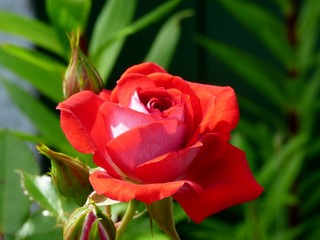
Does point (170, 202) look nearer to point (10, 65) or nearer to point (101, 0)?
point (10, 65)

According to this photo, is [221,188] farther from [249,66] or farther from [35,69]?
[249,66]

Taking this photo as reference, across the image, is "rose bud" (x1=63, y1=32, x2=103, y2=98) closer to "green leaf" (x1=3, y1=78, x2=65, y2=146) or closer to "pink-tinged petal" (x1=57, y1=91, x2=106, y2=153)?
"pink-tinged petal" (x1=57, y1=91, x2=106, y2=153)

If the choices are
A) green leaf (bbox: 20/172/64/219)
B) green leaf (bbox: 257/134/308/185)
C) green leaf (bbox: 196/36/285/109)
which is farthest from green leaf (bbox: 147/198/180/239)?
green leaf (bbox: 196/36/285/109)

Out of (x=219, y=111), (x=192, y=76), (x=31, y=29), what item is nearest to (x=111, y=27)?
(x=31, y=29)

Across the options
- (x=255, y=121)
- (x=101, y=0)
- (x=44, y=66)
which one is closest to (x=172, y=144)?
(x=44, y=66)

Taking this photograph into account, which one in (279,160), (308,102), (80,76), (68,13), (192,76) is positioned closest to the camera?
(80,76)

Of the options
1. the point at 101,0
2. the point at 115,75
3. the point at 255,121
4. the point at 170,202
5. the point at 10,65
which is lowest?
the point at 255,121
